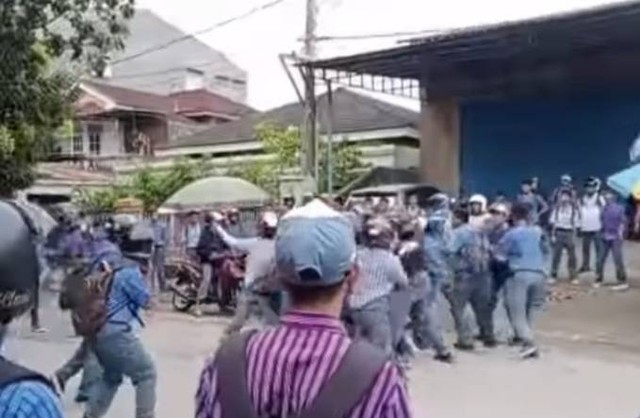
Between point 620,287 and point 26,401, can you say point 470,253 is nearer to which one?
point 620,287

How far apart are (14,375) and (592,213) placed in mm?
17608

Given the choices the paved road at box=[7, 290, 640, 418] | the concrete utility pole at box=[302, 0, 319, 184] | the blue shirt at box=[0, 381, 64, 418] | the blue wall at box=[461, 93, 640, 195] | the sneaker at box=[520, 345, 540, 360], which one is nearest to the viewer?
the blue shirt at box=[0, 381, 64, 418]

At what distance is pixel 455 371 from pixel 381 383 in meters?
9.44

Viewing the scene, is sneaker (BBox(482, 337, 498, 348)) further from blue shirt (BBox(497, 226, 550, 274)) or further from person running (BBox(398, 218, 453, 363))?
blue shirt (BBox(497, 226, 550, 274))

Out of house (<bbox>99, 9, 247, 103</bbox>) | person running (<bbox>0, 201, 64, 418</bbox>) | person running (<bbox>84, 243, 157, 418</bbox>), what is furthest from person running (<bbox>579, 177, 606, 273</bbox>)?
house (<bbox>99, 9, 247, 103</bbox>)

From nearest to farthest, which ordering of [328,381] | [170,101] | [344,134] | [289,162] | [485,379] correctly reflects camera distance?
[328,381] → [485,379] → [289,162] → [344,134] → [170,101]

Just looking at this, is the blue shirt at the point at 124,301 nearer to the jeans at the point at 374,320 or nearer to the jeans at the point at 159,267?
the jeans at the point at 374,320

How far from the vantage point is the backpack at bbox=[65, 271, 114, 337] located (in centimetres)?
773

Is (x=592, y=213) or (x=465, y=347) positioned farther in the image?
(x=592, y=213)

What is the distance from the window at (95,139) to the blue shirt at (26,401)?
43.4 metres

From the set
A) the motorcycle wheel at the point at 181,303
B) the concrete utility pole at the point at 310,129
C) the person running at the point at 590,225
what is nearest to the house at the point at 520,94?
the concrete utility pole at the point at 310,129

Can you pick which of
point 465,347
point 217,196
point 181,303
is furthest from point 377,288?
point 217,196

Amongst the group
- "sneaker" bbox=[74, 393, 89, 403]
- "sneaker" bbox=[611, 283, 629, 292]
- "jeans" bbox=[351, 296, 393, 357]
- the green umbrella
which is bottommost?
"sneaker" bbox=[611, 283, 629, 292]

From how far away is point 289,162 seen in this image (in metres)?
31.2
